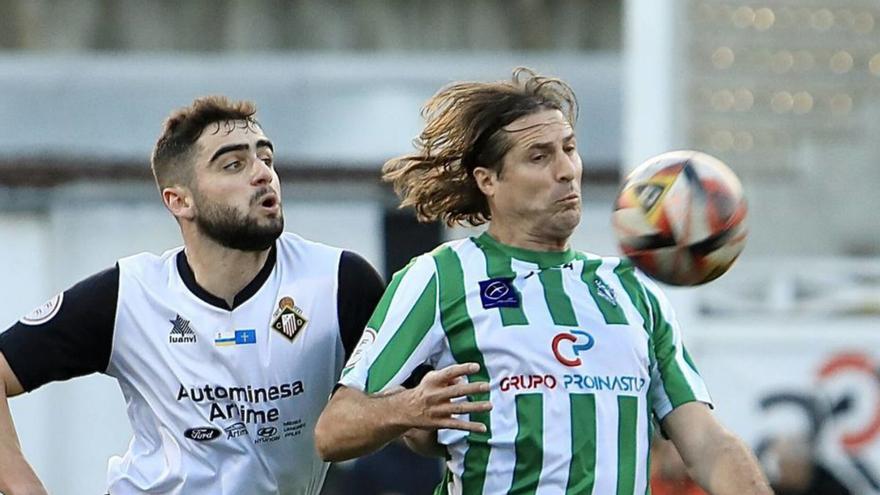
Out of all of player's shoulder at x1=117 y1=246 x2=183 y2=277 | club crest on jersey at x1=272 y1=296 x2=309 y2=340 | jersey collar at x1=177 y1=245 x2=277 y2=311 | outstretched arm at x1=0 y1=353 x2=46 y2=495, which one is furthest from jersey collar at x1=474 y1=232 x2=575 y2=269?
outstretched arm at x1=0 y1=353 x2=46 y2=495

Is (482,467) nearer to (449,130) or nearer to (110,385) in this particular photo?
(449,130)

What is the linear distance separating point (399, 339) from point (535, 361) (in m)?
0.35

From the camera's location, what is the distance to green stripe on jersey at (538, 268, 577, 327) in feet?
17.1

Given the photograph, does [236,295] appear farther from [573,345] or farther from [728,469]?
[728,469]

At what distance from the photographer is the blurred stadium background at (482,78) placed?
10.9 metres

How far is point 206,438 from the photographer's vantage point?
19.0 ft

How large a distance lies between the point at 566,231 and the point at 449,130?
0.46m

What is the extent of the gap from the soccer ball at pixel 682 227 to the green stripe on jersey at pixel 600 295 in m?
0.10

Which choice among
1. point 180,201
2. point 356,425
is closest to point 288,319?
point 180,201

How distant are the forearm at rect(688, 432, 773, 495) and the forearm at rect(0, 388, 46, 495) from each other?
1.86 m

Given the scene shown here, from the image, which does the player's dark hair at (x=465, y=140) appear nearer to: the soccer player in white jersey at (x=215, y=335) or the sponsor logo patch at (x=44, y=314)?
the soccer player in white jersey at (x=215, y=335)

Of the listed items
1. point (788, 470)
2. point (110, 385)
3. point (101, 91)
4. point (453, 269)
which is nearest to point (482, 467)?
point (453, 269)

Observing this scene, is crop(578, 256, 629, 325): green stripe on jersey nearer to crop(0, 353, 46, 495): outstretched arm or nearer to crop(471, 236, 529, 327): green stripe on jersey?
crop(471, 236, 529, 327): green stripe on jersey

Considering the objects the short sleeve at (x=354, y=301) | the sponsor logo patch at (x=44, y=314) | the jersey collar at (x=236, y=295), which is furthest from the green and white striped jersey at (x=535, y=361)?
the sponsor logo patch at (x=44, y=314)
